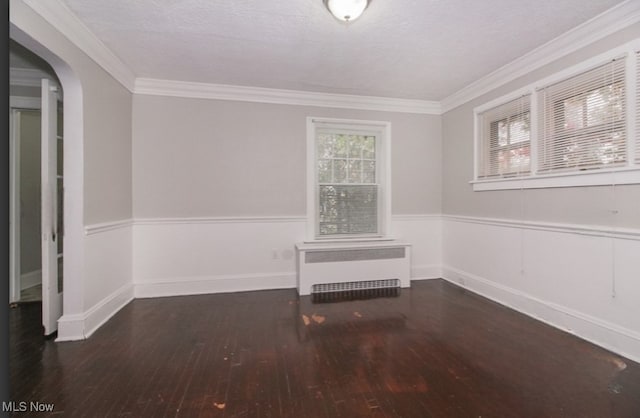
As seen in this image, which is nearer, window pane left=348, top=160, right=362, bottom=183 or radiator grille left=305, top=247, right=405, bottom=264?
radiator grille left=305, top=247, right=405, bottom=264

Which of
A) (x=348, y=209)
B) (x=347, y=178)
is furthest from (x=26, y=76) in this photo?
(x=348, y=209)

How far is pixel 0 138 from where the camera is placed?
2.05 ft

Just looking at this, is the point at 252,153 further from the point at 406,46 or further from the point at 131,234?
the point at 406,46

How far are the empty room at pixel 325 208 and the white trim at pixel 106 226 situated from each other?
31 mm

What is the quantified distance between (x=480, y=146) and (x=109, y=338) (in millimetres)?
4481

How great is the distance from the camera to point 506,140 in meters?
3.26

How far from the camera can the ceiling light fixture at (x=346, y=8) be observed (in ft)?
6.34

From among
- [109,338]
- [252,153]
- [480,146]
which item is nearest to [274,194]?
[252,153]

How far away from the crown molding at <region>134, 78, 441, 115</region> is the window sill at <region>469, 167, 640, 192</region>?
1542mm

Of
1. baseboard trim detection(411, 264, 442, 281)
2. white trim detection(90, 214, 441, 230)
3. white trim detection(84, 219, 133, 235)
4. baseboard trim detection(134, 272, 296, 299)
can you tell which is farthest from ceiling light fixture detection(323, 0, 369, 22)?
baseboard trim detection(411, 264, 442, 281)

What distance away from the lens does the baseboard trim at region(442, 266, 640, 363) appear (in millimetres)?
2158

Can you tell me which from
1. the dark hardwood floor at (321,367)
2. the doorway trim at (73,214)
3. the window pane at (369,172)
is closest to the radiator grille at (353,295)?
the dark hardwood floor at (321,367)

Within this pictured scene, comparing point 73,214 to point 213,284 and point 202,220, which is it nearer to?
point 202,220

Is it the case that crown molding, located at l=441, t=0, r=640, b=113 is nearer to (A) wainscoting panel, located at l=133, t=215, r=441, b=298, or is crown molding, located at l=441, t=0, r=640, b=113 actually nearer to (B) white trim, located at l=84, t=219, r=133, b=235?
(A) wainscoting panel, located at l=133, t=215, r=441, b=298
